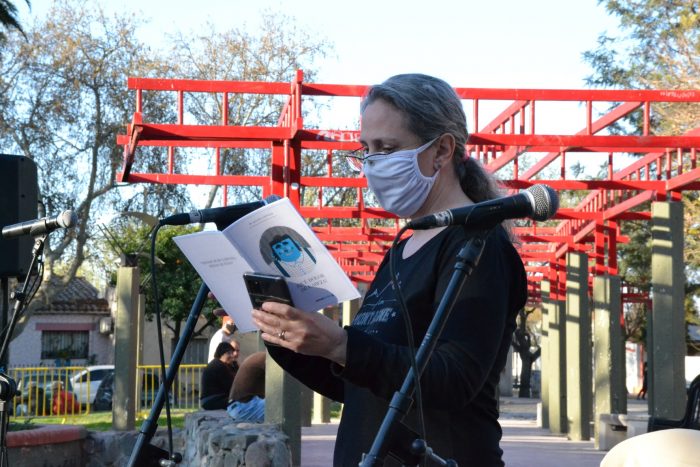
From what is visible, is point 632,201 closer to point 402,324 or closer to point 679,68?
point 679,68

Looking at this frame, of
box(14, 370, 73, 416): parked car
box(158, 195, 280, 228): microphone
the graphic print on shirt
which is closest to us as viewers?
the graphic print on shirt

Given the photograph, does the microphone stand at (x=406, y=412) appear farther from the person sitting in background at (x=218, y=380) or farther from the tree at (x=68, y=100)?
the tree at (x=68, y=100)

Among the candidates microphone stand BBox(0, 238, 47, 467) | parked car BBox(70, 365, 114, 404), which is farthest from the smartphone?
parked car BBox(70, 365, 114, 404)

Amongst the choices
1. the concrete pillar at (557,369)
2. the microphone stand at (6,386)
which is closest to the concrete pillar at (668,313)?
the concrete pillar at (557,369)

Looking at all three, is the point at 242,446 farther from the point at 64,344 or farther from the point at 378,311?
the point at 64,344

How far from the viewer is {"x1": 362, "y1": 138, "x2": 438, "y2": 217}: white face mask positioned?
9.03ft

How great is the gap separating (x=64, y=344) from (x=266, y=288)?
47.7 meters

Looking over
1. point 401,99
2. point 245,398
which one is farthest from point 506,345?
point 245,398

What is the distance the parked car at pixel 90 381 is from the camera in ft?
69.6

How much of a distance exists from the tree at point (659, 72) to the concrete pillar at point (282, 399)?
444 inches

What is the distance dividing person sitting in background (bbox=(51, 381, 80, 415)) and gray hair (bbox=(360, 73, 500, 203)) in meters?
16.8

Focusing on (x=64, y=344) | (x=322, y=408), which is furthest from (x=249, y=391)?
(x=64, y=344)

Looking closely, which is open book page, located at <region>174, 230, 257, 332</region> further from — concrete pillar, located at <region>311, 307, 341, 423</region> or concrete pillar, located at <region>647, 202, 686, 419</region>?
→ concrete pillar, located at <region>311, 307, 341, 423</region>

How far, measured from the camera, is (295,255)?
2459mm
